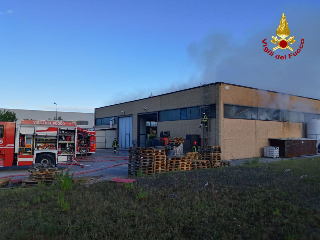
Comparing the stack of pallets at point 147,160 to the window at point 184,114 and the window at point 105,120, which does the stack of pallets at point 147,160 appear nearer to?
the window at point 184,114

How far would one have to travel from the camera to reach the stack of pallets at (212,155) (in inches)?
624

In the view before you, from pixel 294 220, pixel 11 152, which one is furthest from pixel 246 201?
pixel 11 152

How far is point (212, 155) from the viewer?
15867mm

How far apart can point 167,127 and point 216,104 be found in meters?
6.32

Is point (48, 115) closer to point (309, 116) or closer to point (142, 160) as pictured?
point (309, 116)

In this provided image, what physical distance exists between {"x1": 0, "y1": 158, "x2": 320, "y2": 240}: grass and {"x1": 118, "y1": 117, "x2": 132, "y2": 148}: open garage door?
24.0m

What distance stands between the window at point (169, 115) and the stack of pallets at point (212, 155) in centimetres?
949

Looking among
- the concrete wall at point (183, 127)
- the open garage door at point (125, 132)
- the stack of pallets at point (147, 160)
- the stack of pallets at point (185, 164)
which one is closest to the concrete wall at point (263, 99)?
the concrete wall at point (183, 127)

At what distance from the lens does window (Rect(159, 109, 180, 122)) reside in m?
25.6

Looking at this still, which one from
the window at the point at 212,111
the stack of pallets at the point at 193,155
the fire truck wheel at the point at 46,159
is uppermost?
the window at the point at 212,111

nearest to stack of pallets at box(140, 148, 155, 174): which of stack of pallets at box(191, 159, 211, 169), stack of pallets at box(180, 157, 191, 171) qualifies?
stack of pallets at box(180, 157, 191, 171)

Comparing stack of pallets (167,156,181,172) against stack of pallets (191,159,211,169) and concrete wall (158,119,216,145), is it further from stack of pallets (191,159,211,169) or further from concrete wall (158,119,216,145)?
concrete wall (158,119,216,145)

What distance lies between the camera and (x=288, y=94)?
26.7 m

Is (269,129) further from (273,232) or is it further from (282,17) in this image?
(273,232)
